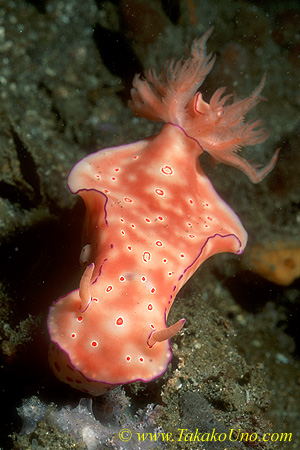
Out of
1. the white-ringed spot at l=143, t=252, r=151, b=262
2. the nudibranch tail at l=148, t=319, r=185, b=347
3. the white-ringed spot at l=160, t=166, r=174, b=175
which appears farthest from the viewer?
the white-ringed spot at l=160, t=166, r=174, b=175

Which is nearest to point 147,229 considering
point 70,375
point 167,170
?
point 167,170

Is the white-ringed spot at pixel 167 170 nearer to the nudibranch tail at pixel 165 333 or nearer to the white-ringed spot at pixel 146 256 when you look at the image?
the white-ringed spot at pixel 146 256

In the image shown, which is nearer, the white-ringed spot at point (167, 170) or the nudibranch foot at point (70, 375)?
the nudibranch foot at point (70, 375)

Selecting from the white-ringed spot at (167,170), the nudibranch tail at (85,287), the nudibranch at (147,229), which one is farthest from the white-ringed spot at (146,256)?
the white-ringed spot at (167,170)

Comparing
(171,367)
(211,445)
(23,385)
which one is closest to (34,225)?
(23,385)

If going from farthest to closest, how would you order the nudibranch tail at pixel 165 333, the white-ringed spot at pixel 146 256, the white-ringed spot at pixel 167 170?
the white-ringed spot at pixel 167 170 < the white-ringed spot at pixel 146 256 < the nudibranch tail at pixel 165 333

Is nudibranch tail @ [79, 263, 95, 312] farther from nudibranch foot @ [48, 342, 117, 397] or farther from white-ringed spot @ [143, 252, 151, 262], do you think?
white-ringed spot @ [143, 252, 151, 262]

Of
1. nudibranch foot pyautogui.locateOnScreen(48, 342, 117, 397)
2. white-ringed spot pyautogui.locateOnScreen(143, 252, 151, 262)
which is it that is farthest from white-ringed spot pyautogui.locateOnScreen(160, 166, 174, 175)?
nudibranch foot pyautogui.locateOnScreen(48, 342, 117, 397)

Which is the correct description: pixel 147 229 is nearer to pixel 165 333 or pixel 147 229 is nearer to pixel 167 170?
pixel 167 170

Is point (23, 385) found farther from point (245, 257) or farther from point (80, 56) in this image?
point (80, 56)
